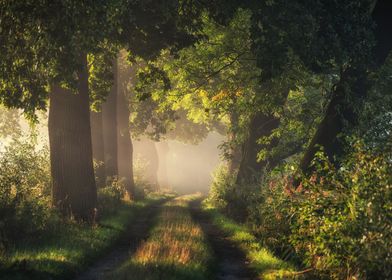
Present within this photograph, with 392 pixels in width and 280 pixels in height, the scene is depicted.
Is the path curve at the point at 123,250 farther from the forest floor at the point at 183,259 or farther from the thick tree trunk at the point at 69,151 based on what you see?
the thick tree trunk at the point at 69,151

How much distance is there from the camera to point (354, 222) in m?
9.41

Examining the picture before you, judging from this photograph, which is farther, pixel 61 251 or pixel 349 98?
pixel 349 98

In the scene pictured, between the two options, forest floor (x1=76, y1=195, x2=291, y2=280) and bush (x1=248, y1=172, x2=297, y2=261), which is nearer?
forest floor (x1=76, y1=195, x2=291, y2=280)

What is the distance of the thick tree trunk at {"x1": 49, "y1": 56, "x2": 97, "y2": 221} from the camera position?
59.9 ft

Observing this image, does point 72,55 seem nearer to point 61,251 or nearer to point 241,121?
point 61,251

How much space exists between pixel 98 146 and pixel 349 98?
53.3 ft

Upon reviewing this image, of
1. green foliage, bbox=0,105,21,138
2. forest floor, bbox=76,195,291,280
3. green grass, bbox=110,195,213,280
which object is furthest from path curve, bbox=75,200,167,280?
green foliage, bbox=0,105,21,138

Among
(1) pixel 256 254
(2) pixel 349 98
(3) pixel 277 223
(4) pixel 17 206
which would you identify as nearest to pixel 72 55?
(4) pixel 17 206

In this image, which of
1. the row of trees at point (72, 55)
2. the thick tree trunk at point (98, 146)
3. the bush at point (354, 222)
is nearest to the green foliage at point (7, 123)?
the thick tree trunk at point (98, 146)

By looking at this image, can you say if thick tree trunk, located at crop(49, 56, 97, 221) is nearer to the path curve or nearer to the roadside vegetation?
the roadside vegetation

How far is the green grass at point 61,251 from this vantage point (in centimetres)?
1004

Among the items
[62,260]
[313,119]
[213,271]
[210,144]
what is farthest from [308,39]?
[210,144]

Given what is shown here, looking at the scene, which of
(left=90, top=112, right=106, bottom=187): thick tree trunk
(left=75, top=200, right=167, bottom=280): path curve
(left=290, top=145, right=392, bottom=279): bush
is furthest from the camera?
(left=90, top=112, right=106, bottom=187): thick tree trunk

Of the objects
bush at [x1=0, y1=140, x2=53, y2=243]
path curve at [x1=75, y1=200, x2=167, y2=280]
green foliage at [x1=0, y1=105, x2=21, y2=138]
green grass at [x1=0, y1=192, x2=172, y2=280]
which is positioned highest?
green foliage at [x1=0, y1=105, x2=21, y2=138]
